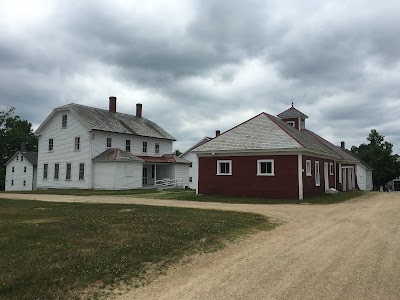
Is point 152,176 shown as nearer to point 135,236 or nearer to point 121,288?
point 135,236

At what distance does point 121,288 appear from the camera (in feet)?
19.2

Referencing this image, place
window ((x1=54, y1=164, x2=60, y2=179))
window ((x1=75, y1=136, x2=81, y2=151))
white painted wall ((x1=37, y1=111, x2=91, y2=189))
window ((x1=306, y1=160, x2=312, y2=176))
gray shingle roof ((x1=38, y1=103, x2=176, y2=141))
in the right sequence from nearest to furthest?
1. window ((x1=306, y1=160, x2=312, y2=176))
2. white painted wall ((x1=37, y1=111, x2=91, y2=189))
3. gray shingle roof ((x1=38, y1=103, x2=176, y2=141))
4. window ((x1=75, y1=136, x2=81, y2=151))
5. window ((x1=54, y1=164, x2=60, y2=179))

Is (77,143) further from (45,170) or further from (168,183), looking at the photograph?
(168,183)

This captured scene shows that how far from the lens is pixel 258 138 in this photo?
2508cm

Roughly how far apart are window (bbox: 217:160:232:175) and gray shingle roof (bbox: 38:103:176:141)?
52.9ft

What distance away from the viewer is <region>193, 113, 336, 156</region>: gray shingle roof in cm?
2356

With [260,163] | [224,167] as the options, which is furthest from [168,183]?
[260,163]

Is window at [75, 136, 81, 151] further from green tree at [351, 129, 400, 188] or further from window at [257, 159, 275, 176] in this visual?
green tree at [351, 129, 400, 188]

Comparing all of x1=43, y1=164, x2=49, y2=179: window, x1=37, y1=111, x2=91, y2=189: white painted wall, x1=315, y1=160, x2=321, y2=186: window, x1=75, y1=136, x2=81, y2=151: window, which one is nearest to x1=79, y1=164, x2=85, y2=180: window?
x1=37, y1=111, x2=91, y2=189: white painted wall

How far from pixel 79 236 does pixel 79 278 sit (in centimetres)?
333

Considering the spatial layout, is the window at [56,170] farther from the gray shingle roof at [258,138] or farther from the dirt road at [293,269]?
the dirt road at [293,269]

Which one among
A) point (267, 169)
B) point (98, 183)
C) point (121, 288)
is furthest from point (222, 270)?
Result: point (98, 183)

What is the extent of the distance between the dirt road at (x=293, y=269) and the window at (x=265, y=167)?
12.9 meters

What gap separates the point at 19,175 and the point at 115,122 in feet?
63.2
